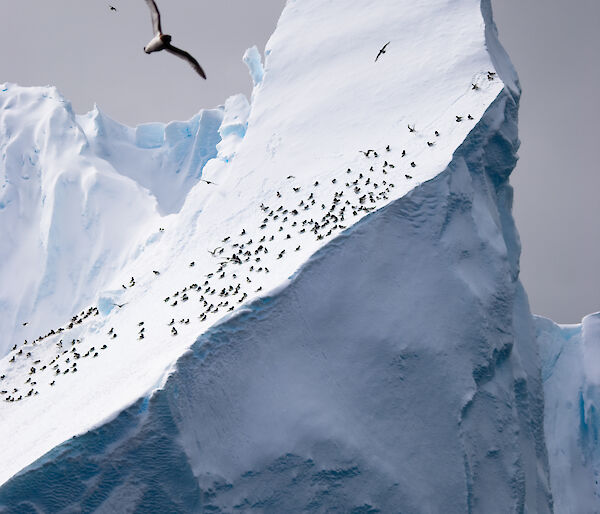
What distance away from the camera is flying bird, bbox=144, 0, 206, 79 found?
10.1 m

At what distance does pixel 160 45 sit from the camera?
1007 centimetres

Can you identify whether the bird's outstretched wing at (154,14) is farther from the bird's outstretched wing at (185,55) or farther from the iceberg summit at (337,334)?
the iceberg summit at (337,334)

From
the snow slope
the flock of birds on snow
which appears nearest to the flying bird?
the flock of birds on snow

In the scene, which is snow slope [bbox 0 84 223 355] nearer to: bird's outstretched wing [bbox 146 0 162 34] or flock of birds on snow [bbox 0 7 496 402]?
flock of birds on snow [bbox 0 7 496 402]

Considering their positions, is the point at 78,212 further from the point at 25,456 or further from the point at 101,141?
the point at 25,456

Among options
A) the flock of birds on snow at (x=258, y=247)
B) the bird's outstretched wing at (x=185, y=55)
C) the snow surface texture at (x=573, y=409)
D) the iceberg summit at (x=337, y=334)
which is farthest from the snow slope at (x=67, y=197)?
the bird's outstretched wing at (x=185, y=55)

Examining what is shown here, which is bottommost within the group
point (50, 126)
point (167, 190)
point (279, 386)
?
point (167, 190)

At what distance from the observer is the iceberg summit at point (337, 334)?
501 inches

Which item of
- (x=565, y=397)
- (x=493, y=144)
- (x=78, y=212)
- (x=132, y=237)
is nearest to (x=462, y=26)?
(x=493, y=144)

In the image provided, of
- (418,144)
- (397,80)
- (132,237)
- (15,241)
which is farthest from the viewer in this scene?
(15,241)

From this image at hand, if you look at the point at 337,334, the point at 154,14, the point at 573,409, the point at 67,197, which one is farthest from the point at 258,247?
the point at 67,197

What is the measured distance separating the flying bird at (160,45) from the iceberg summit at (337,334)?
456cm

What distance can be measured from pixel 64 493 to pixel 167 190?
1052 inches

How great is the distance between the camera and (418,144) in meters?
17.1
